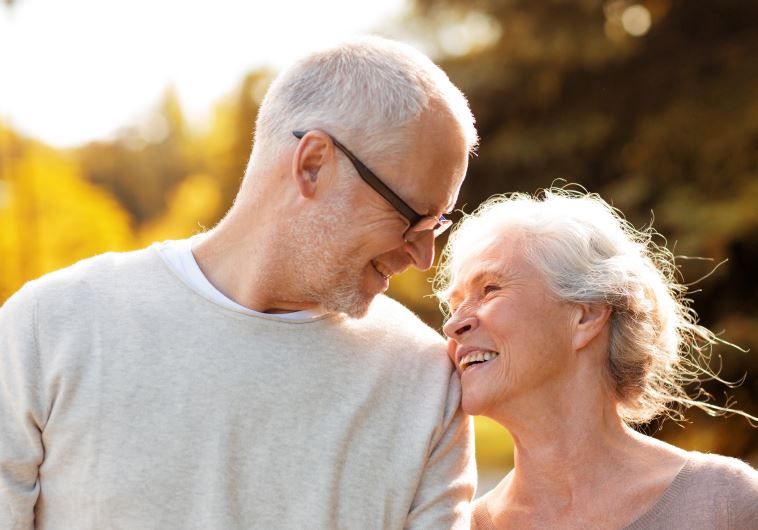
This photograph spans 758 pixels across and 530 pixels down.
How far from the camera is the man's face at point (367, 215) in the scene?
2.25 metres

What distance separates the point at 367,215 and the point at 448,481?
64 cm

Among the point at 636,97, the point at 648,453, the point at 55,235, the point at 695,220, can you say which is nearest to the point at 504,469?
the point at 695,220

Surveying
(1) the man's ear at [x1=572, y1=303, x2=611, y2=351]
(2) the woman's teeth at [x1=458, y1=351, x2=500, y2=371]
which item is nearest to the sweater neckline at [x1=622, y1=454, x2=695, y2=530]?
(1) the man's ear at [x1=572, y1=303, x2=611, y2=351]

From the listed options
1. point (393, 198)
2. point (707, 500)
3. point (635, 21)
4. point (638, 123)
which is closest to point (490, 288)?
point (393, 198)

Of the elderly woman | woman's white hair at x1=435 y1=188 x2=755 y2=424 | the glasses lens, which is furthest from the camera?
woman's white hair at x1=435 y1=188 x2=755 y2=424

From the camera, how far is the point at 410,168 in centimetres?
225

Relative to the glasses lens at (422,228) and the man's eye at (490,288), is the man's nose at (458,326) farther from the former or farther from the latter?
the glasses lens at (422,228)

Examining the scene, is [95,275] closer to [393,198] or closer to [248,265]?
Result: [248,265]

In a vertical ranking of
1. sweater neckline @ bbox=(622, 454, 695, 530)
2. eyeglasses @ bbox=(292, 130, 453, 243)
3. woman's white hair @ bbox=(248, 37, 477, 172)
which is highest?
woman's white hair @ bbox=(248, 37, 477, 172)

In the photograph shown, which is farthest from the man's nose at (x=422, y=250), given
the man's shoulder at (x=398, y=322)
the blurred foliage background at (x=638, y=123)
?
the blurred foliage background at (x=638, y=123)

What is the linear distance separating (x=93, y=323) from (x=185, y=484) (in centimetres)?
42

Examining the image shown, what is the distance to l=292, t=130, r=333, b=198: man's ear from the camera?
2246 millimetres

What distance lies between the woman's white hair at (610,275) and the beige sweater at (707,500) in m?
0.24

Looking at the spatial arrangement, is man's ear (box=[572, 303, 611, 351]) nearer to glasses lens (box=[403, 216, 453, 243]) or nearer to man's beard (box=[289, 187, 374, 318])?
glasses lens (box=[403, 216, 453, 243])
